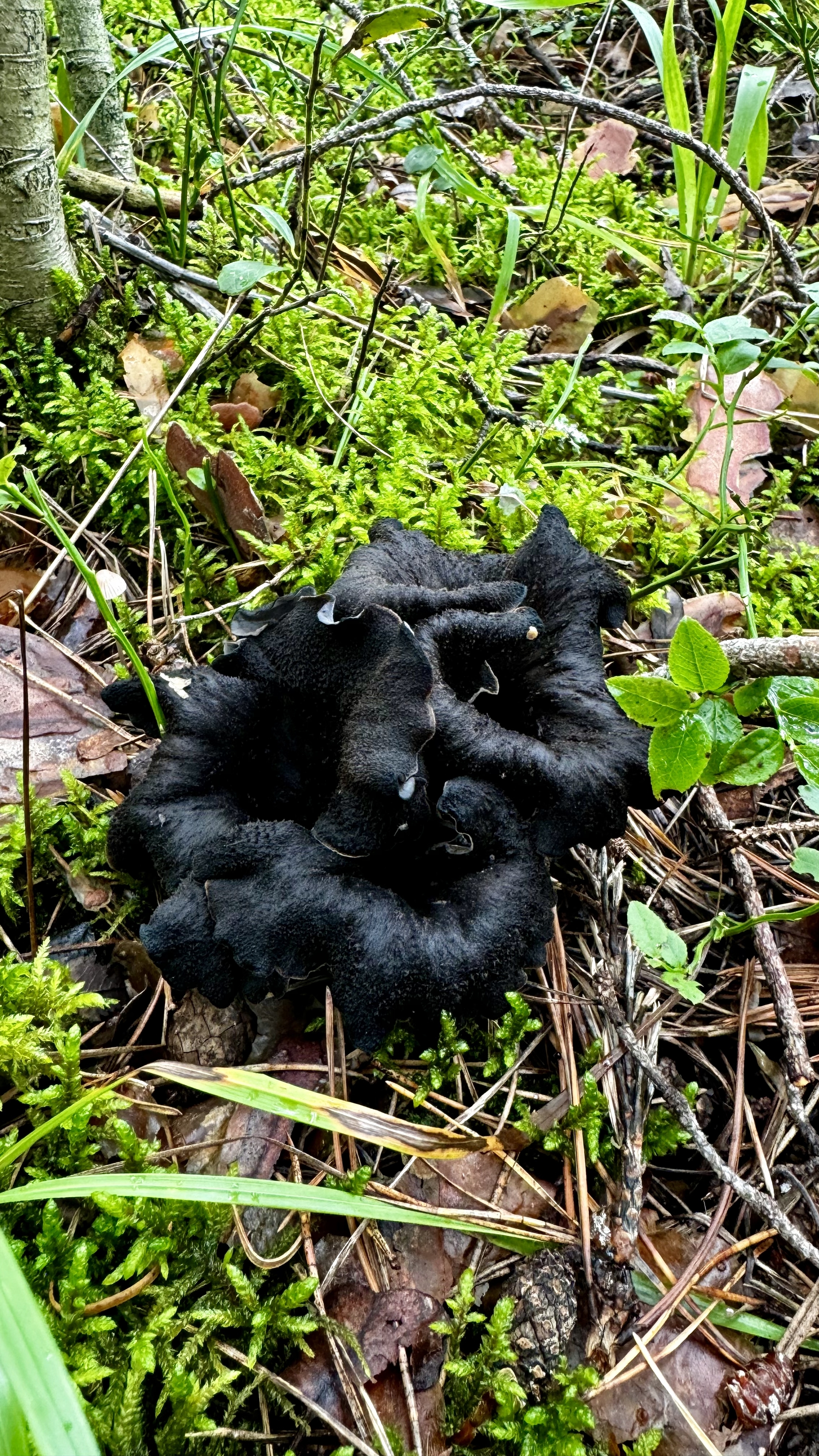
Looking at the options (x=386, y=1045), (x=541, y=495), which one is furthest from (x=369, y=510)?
(x=386, y=1045)

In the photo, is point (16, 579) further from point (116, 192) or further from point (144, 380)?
point (116, 192)

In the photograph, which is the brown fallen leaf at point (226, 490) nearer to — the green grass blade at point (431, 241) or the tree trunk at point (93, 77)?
the green grass blade at point (431, 241)

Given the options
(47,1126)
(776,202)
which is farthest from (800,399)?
(47,1126)

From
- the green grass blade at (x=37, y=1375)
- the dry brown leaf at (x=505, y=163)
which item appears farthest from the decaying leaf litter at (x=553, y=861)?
the dry brown leaf at (x=505, y=163)

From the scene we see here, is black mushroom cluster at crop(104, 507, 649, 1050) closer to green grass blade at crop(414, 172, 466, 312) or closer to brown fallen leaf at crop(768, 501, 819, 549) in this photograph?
brown fallen leaf at crop(768, 501, 819, 549)

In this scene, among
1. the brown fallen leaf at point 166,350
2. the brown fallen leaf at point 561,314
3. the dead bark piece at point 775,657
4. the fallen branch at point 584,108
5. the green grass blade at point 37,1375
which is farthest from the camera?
the brown fallen leaf at point 561,314

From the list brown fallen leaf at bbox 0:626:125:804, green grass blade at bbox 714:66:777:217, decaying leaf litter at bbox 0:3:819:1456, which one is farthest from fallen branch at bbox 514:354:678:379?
brown fallen leaf at bbox 0:626:125:804
